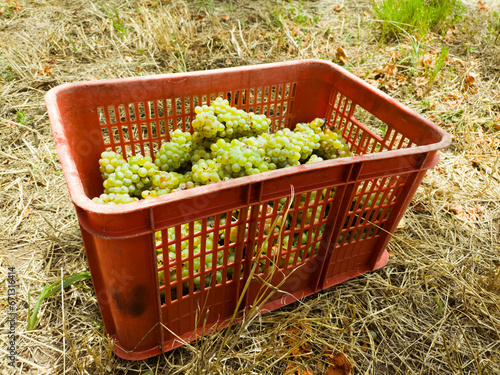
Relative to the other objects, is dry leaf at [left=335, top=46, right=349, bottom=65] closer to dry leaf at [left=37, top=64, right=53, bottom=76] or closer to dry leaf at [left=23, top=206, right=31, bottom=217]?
dry leaf at [left=37, top=64, right=53, bottom=76]

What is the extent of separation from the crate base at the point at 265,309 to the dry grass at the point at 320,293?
45 millimetres

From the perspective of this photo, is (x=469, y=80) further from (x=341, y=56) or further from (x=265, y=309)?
(x=265, y=309)

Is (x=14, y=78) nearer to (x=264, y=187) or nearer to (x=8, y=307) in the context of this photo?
(x=8, y=307)

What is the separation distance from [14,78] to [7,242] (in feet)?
6.35

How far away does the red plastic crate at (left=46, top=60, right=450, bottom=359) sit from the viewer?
46.0 inches

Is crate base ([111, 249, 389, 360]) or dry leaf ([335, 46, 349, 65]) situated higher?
dry leaf ([335, 46, 349, 65])

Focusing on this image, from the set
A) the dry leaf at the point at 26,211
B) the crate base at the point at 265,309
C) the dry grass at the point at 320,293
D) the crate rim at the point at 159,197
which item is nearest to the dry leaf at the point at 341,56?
the dry grass at the point at 320,293

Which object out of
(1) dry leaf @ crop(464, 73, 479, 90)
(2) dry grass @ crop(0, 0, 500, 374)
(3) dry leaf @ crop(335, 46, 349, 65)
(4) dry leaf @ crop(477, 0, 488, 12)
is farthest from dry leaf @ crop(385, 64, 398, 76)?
(4) dry leaf @ crop(477, 0, 488, 12)

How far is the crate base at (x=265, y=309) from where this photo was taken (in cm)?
154

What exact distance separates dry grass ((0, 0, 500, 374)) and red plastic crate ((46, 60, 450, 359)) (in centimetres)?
15

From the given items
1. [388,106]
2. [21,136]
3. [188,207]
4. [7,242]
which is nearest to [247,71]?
[388,106]

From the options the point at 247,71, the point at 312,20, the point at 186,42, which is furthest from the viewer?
the point at 312,20

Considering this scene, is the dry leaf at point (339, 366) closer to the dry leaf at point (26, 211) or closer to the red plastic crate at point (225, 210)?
the red plastic crate at point (225, 210)

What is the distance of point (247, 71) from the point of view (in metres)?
1.97
